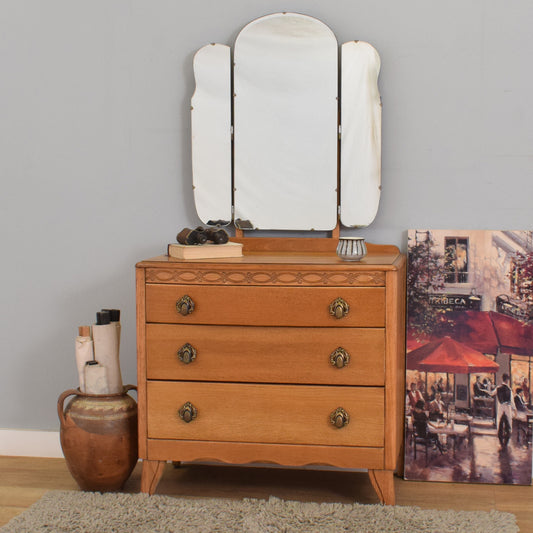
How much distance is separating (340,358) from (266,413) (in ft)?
0.99

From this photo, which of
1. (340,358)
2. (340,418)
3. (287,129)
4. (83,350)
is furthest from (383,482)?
(287,129)

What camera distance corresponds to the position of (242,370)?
214 cm

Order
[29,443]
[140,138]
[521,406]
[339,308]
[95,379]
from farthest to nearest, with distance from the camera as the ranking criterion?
[29,443] < [140,138] < [521,406] < [95,379] < [339,308]

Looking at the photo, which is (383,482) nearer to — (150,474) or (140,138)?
(150,474)

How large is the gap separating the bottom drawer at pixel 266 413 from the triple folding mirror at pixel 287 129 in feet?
2.27

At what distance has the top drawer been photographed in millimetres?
2084

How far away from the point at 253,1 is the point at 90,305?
137cm

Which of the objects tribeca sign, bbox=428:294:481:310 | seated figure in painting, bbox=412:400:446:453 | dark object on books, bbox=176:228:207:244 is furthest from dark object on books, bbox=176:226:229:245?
seated figure in painting, bbox=412:400:446:453

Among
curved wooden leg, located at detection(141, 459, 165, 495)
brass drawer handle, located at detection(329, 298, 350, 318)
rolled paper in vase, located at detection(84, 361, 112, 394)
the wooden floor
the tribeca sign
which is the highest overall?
brass drawer handle, located at detection(329, 298, 350, 318)

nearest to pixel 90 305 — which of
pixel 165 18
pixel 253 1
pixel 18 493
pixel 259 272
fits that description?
pixel 18 493

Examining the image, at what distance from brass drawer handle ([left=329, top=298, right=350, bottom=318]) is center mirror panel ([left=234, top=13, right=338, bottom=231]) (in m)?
A: 0.51

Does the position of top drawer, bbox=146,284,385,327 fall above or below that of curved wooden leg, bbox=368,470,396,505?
above

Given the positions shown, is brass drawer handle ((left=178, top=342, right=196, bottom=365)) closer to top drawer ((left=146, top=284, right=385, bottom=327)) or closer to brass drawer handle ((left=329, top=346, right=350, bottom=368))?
top drawer ((left=146, top=284, right=385, bottom=327))

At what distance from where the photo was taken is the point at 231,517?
2111mm
